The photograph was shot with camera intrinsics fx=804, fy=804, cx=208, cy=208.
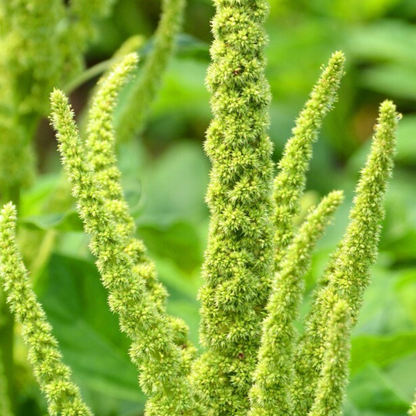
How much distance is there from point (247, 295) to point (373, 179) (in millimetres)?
165

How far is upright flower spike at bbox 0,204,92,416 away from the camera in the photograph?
2.34ft

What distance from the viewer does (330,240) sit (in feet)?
Result: 6.15

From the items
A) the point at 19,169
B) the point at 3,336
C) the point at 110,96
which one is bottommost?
the point at 3,336

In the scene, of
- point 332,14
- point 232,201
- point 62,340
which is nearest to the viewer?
point 232,201

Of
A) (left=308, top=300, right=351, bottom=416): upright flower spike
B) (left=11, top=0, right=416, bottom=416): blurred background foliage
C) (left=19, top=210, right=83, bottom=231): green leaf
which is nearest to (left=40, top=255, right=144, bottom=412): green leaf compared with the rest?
(left=11, top=0, right=416, bottom=416): blurred background foliage

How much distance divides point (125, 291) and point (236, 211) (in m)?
0.13

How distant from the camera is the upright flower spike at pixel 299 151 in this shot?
0.72 meters

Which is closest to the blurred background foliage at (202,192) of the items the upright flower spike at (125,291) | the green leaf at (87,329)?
the green leaf at (87,329)

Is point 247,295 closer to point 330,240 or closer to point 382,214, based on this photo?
point 382,214

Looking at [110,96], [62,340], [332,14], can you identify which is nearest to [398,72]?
[332,14]

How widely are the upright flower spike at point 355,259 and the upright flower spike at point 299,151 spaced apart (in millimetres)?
52

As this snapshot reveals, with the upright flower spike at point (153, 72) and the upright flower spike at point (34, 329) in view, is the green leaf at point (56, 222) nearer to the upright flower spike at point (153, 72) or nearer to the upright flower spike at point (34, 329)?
the upright flower spike at point (153, 72)

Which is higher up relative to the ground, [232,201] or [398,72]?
[398,72]

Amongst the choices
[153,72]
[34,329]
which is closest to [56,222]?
[153,72]
